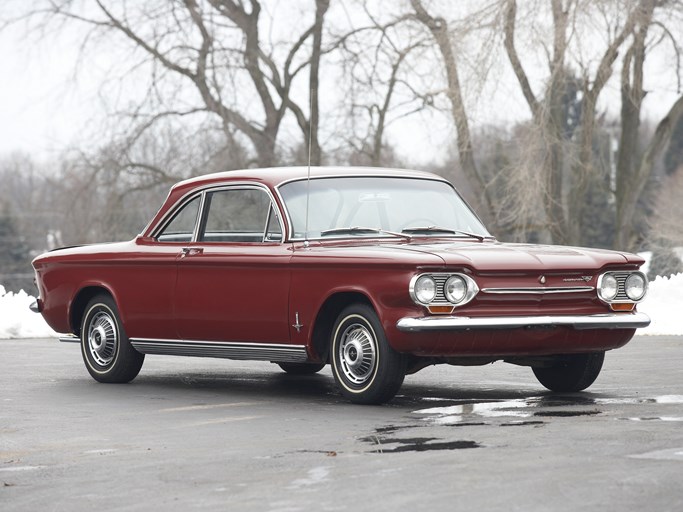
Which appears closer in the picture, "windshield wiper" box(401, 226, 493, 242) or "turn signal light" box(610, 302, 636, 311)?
"turn signal light" box(610, 302, 636, 311)

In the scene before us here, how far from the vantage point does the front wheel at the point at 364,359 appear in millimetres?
9656

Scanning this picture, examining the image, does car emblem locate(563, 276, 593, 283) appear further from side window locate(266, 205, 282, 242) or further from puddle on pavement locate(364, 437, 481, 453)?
puddle on pavement locate(364, 437, 481, 453)

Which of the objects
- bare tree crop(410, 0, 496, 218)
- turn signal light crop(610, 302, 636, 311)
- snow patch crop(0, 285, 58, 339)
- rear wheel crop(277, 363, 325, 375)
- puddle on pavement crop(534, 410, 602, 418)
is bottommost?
snow patch crop(0, 285, 58, 339)

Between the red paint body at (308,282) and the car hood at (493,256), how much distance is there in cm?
1

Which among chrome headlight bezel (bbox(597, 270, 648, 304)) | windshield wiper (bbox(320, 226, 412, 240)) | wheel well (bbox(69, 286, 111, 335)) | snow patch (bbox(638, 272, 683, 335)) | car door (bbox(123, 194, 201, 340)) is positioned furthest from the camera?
snow patch (bbox(638, 272, 683, 335))

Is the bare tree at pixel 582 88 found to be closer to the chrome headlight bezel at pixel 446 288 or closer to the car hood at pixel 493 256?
the car hood at pixel 493 256

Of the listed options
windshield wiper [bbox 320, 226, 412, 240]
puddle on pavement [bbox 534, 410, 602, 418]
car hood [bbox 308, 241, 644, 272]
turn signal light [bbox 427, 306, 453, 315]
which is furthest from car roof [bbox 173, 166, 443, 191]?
puddle on pavement [bbox 534, 410, 602, 418]

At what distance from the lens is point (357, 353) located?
989cm

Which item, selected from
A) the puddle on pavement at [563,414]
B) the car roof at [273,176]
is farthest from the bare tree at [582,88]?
the puddle on pavement at [563,414]

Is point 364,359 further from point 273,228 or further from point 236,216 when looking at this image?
point 236,216

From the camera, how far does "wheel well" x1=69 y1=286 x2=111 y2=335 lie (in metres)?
12.4

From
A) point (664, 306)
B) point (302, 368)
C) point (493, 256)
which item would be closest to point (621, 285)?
point (493, 256)

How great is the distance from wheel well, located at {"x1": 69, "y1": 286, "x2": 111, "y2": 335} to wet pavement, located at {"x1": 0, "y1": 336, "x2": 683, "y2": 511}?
49cm

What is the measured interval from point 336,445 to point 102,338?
190 inches
